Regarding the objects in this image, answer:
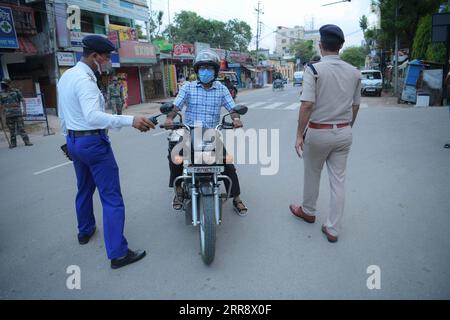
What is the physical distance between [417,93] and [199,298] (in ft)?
49.5

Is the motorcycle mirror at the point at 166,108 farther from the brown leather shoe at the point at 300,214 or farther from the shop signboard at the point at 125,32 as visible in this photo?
the shop signboard at the point at 125,32

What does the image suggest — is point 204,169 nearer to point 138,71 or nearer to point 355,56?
point 138,71

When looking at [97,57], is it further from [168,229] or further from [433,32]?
[433,32]

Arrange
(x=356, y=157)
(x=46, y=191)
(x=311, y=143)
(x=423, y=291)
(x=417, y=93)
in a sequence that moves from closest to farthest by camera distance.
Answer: (x=423, y=291) → (x=311, y=143) → (x=46, y=191) → (x=356, y=157) → (x=417, y=93)

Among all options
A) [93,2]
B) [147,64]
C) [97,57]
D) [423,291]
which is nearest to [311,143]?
[423,291]

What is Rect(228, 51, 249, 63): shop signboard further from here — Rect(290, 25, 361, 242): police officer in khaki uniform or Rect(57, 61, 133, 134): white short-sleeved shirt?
Rect(57, 61, 133, 134): white short-sleeved shirt

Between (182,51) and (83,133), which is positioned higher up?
(182,51)

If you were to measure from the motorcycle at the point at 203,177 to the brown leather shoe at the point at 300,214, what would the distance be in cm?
96

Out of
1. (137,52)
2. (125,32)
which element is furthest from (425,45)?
(125,32)

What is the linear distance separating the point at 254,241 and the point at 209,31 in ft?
151

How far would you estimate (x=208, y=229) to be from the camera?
283cm

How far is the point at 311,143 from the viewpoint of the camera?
329 centimetres

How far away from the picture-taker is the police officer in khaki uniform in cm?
308

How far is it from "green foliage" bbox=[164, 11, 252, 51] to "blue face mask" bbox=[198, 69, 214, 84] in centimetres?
4237
